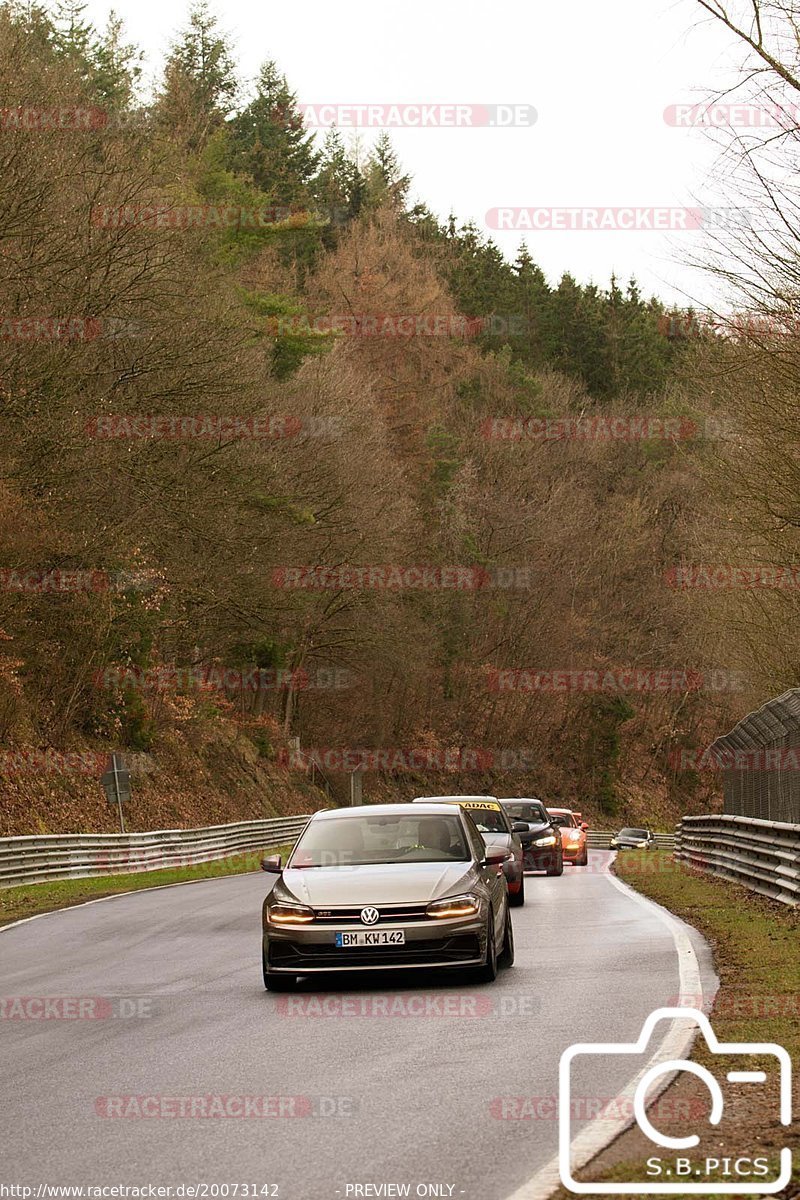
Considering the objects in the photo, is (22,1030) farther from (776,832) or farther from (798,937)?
(776,832)

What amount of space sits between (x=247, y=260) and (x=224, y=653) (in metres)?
22.0

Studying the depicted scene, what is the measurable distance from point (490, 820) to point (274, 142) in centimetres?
7332

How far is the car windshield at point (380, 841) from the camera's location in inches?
545

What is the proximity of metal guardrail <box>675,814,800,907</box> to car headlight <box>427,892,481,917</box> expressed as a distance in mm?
6985

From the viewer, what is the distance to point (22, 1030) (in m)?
11.3

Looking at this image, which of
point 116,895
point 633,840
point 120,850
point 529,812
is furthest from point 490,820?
point 633,840

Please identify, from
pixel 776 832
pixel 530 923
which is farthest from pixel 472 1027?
pixel 776 832

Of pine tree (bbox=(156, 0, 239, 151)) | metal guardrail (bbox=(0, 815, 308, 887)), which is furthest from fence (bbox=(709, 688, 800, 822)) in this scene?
pine tree (bbox=(156, 0, 239, 151))

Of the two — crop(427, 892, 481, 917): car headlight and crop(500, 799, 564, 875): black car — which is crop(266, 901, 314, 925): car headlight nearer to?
crop(427, 892, 481, 917): car headlight

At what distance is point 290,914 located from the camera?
12.8 m

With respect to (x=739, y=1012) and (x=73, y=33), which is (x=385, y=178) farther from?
(x=739, y=1012)

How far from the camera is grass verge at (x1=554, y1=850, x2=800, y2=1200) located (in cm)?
664

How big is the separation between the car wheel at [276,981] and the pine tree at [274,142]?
76389mm

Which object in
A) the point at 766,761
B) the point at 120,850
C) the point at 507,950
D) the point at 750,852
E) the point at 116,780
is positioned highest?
the point at 766,761
